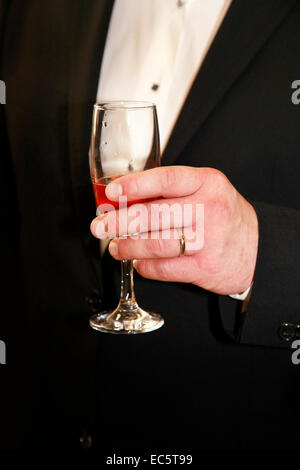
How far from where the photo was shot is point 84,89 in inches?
52.9

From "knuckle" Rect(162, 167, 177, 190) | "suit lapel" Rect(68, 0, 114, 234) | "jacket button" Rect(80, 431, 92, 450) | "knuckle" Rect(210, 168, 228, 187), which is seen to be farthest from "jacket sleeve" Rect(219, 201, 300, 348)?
"jacket button" Rect(80, 431, 92, 450)

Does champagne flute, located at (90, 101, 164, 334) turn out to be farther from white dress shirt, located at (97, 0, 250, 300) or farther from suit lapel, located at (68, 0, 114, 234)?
suit lapel, located at (68, 0, 114, 234)

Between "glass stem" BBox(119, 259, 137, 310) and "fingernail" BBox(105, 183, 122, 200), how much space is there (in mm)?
222

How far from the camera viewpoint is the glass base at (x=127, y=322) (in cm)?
106

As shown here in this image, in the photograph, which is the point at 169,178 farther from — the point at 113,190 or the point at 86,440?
the point at 86,440

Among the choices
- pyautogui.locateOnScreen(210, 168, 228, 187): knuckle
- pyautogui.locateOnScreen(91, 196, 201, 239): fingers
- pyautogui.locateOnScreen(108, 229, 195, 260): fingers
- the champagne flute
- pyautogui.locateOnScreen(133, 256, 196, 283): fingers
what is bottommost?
pyautogui.locateOnScreen(133, 256, 196, 283): fingers

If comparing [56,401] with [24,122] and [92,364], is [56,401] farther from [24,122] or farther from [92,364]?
[24,122]

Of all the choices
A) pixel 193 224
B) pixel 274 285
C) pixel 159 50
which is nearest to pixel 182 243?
pixel 193 224

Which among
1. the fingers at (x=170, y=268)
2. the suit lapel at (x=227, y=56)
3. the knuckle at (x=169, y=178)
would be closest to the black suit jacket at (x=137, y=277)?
the suit lapel at (x=227, y=56)

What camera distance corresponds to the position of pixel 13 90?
1.49m

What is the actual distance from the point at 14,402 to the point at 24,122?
906 millimetres

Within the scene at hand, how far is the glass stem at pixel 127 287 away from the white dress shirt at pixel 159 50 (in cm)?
23

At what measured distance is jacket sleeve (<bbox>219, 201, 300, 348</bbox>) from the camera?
1.09 metres

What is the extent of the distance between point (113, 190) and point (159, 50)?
545mm
